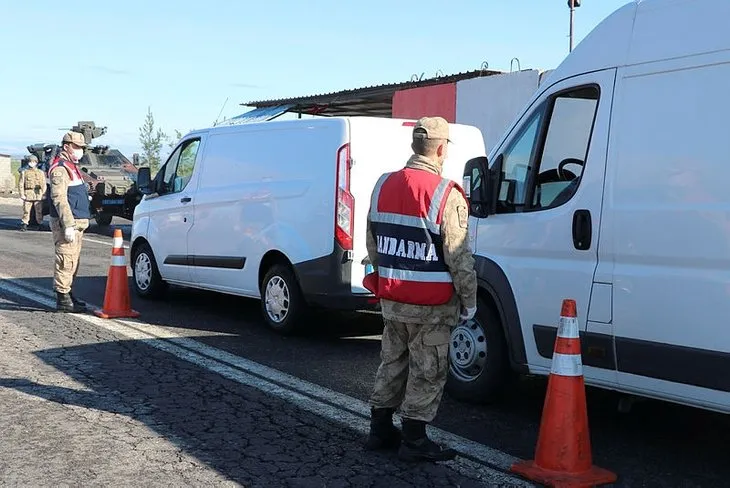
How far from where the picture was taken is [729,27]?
3.97 m

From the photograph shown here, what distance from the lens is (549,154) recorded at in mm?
5031

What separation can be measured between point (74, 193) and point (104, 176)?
12282mm

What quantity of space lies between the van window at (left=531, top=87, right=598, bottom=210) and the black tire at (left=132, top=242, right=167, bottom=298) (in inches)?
222

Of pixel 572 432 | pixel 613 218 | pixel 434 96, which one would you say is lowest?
pixel 572 432

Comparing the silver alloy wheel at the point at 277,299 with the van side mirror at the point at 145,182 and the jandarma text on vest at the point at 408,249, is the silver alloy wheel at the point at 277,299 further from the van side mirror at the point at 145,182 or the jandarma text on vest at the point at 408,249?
the jandarma text on vest at the point at 408,249

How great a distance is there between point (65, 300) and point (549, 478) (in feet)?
19.9

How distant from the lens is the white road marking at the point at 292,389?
4344mm

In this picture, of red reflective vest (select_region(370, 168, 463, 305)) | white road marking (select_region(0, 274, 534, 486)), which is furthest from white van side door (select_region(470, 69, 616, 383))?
red reflective vest (select_region(370, 168, 463, 305))

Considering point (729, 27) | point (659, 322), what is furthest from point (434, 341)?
point (729, 27)

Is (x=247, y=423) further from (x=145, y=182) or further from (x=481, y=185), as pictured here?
(x=145, y=182)

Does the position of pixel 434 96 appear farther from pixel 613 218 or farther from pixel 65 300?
pixel 613 218

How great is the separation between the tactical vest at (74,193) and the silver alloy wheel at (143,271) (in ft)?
3.61

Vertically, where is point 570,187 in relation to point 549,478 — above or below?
above

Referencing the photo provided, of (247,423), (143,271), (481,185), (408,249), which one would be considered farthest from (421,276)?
(143,271)
